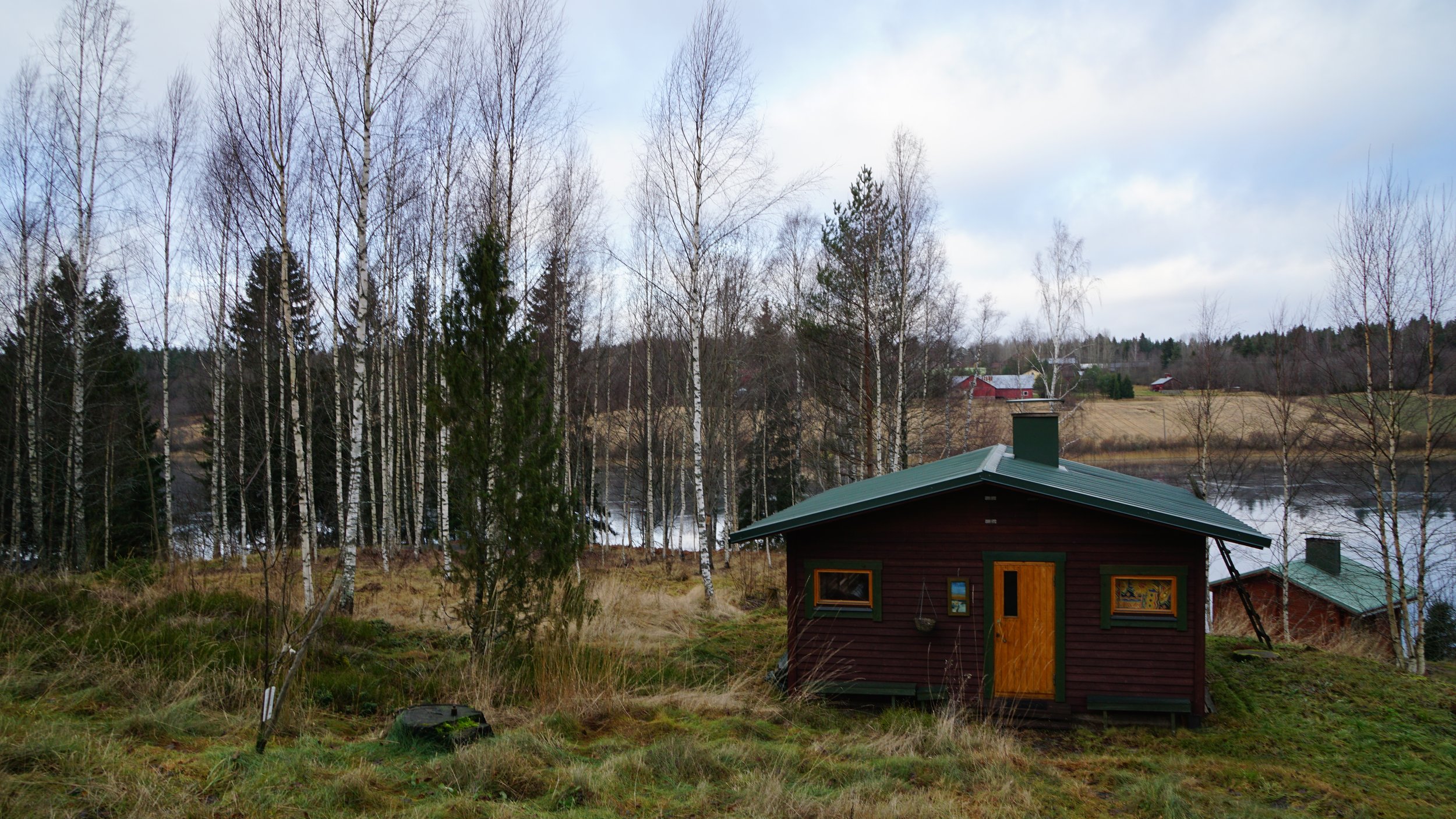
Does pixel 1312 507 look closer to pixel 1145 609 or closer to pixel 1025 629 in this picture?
pixel 1145 609

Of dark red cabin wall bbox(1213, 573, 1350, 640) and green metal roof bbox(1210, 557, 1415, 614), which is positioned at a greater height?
green metal roof bbox(1210, 557, 1415, 614)

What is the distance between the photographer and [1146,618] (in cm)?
895

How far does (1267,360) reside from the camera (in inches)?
965

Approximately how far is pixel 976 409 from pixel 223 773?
110ft

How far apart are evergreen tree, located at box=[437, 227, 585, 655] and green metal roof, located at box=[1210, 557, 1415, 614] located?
18480 mm

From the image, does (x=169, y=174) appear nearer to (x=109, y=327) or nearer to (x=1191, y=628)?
(x=109, y=327)

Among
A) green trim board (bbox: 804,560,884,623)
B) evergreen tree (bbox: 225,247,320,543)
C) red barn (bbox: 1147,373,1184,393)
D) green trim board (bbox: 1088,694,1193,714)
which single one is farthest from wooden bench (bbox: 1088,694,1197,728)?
red barn (bbox: 1147,373,1184,393)

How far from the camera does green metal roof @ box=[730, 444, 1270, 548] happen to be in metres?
8.52

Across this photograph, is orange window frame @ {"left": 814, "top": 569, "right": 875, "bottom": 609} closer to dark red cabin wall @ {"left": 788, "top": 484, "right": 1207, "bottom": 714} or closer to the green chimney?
dark red cabin wall @ {"left": 788, "top": 484, "right": 1207, "bottom": 714}

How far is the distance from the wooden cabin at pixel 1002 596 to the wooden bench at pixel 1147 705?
0.02 metres

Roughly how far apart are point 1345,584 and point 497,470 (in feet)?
72.7

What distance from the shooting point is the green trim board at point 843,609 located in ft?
31.1

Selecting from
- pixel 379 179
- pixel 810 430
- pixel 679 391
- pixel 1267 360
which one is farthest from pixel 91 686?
pixel 1267 360

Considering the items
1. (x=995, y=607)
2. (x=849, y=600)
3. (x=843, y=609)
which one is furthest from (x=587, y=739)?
(x=995, y=607)
